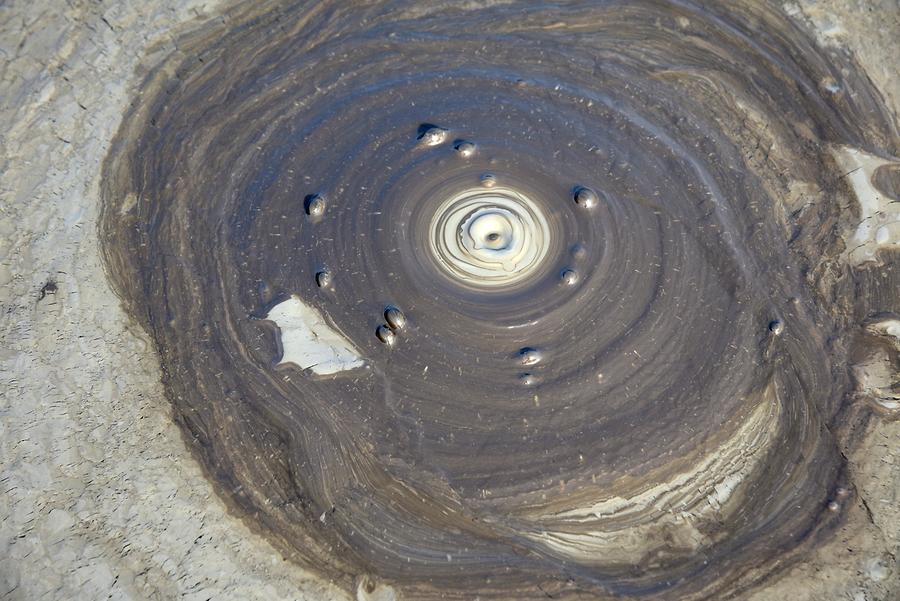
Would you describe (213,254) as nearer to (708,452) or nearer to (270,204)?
(270,204)

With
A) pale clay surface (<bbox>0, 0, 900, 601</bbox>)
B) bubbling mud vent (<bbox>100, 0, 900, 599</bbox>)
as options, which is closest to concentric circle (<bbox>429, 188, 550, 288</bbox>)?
bubbling mud vent (<bbox>100, 0, 900, 599</bbox>)

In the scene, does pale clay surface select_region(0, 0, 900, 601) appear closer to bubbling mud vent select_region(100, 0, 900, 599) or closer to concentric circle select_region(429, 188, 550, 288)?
bubbling mud vent select_region(100, 0, 900, 599)

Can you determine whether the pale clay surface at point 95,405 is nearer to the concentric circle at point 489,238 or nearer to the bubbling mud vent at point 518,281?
the bubbling mud vent at point 518,281

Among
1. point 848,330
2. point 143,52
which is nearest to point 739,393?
point 848,330

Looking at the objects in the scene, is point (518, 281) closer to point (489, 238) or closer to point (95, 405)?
point (489, 238)

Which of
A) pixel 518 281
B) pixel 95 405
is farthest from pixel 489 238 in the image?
pixel 95 405

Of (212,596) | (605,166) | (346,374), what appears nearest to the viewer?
(212,596)
